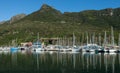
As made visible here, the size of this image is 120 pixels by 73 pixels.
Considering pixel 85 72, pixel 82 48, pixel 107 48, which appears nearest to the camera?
pixel 85 72

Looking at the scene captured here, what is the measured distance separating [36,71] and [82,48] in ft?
366

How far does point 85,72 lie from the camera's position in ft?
223

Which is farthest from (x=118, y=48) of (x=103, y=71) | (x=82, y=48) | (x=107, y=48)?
(x=103, y=71)

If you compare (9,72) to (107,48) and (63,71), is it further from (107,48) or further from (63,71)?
(107,48)

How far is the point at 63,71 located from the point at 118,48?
100971 mm

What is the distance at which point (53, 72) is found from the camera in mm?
68812

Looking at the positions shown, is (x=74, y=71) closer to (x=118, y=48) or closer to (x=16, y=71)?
(x=16, y=71)

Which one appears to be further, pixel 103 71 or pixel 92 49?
pixel 92 49

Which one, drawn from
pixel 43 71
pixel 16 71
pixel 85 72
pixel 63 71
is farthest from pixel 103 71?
pixel 16 71

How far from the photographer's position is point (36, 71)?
7188cm

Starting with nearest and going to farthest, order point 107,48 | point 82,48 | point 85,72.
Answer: point 85,72
point 107,48
point 82,48

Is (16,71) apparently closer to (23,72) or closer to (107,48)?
(23,72)

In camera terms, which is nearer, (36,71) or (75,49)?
(36,71)

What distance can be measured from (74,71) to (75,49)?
383ft
